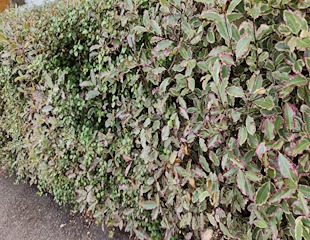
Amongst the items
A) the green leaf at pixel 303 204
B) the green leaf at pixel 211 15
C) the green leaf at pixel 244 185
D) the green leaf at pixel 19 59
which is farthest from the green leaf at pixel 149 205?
the green leaf at pixel 19 59

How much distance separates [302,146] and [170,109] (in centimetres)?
66

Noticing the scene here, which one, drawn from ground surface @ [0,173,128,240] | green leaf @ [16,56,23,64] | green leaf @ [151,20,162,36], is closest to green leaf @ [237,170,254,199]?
green leaf @ [151,20,162,36]

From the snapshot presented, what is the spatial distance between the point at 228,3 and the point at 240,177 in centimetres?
71

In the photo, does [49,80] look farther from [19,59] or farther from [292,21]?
[292,21]

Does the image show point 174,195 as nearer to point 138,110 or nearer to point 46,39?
point 138,110

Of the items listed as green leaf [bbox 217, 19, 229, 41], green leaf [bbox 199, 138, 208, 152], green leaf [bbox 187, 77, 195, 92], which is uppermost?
green leaf [bbox 217, 19, 229, 41]

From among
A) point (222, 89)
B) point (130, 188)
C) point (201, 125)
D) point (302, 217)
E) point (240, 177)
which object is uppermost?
point (222, 89)

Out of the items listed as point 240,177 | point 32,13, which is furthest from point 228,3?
point 32,13

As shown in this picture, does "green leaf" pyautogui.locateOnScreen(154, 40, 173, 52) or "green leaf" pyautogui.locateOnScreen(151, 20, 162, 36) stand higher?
"green leaf" pyautogui.locateOnScreen(151, 20, 162, 36)

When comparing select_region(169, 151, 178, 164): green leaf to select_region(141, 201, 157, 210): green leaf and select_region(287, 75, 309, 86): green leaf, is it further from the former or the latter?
select_region(287, 75, 309, 86): green leaf

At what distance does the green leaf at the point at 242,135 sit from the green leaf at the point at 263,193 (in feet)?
0.64

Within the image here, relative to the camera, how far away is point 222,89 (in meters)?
1.31

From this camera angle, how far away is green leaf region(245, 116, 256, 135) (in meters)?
1.25

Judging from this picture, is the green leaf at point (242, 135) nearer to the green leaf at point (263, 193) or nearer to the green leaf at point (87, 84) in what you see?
the green leaf at point (263, 193)
